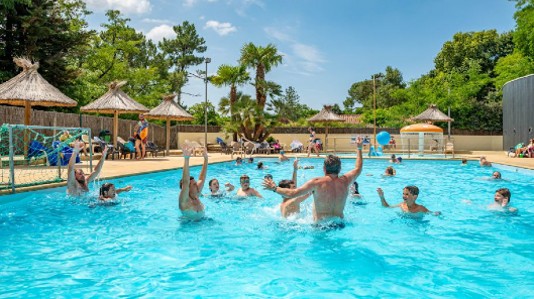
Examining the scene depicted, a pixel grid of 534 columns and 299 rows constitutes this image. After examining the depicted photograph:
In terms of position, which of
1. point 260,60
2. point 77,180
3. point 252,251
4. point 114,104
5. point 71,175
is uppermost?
point 260,60

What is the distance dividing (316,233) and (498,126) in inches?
1232

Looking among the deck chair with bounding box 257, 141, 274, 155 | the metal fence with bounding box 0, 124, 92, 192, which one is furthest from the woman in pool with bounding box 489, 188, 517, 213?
the deck chair with bounding box 257, 141, 274, 155

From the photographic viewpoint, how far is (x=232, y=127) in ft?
87.6

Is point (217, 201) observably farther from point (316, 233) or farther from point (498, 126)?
point (498, 126)

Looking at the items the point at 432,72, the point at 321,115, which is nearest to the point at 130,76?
the point at 321,115

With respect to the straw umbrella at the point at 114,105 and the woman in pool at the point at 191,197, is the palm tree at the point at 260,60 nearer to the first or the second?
the straw umbrella at the point at 114,105

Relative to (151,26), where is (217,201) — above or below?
below

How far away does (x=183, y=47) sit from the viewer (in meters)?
46.2

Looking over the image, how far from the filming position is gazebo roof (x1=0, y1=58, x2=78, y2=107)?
13.2m

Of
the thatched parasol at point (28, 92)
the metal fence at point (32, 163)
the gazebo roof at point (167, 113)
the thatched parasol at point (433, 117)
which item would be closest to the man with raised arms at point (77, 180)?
the metal fence at point (32, 163)

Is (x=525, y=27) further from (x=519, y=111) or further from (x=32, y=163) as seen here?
(x=32, y=163)

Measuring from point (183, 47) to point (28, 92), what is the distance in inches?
1348

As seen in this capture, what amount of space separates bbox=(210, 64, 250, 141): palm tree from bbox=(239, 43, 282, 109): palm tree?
69cm

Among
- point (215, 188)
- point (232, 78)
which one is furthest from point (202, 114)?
point (215, 188)
